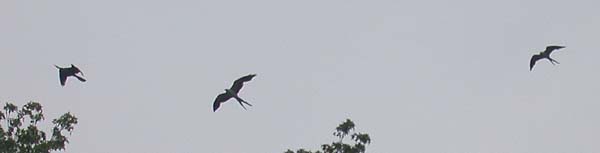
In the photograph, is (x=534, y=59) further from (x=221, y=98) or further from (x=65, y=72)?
(x=65, y=72)

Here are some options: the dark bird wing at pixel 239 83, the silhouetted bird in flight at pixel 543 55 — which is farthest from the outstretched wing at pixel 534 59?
the dark bird wing at pixel 239 83

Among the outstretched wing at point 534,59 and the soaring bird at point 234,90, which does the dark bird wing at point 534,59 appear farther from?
the soaring bird at point 234,90

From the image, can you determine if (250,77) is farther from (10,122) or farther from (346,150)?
(10,122)

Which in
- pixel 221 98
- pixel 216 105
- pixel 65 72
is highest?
pixel 65 72

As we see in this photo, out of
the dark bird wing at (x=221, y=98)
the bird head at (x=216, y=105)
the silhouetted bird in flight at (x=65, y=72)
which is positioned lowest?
the bird head at (x=216, y=105)

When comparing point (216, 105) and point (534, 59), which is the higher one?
point (534, 59)

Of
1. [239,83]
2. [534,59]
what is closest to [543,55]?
[534,59]

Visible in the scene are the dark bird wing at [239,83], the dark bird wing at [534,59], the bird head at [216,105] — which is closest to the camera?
the bird head at [216,105]

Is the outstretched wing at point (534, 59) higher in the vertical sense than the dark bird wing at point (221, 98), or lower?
higher

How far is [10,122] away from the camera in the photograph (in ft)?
81.5

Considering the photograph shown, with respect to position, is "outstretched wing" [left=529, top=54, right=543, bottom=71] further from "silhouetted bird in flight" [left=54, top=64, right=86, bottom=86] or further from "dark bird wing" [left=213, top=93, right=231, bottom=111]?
"silhouetted bird in flight" [left=54, top=64, right=86, bottom=86]

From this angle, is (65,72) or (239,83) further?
(65,72)

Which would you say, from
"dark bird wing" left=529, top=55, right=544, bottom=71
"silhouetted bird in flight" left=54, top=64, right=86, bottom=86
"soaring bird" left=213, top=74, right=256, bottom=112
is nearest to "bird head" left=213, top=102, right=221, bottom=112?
"soaring bird" left=213, top=74, right=256, bottom=112

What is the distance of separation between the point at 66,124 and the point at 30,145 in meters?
1.04
